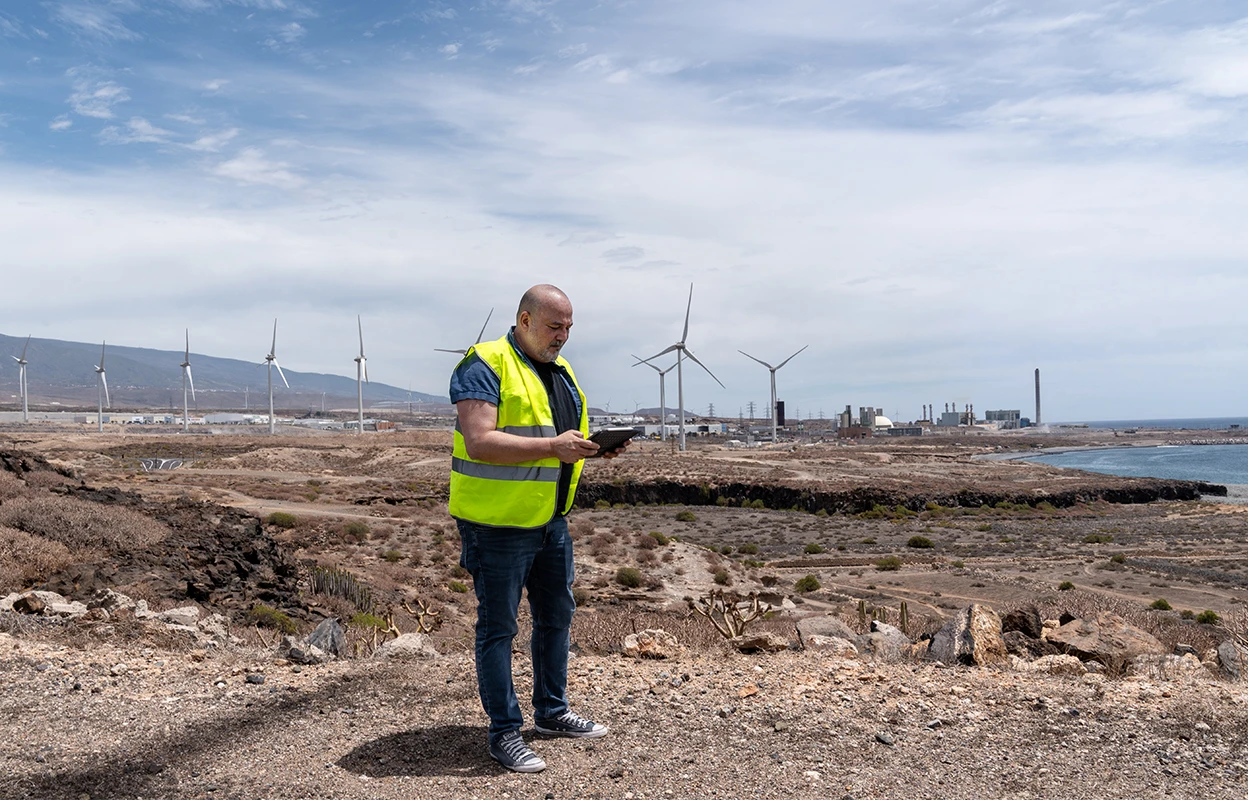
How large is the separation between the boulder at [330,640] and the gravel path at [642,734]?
2.05 feet

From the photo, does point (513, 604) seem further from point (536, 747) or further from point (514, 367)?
point (514, 367)

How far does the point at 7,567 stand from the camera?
10.5 m

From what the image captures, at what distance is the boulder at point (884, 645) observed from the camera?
22.4ft

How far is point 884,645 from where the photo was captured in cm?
722

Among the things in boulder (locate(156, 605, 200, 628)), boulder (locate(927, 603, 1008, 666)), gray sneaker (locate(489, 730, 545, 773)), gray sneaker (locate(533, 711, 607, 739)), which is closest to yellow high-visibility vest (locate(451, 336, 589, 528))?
gray sneaker (locate(489, 730, 545, 773))

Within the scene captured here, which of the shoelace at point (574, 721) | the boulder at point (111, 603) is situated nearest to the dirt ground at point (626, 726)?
the shoelace at point (574, 721)

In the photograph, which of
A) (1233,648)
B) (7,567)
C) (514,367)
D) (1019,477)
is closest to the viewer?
(514,367)

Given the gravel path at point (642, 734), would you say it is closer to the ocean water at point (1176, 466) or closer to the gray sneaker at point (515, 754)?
the gray sneaker at point (515, 754)

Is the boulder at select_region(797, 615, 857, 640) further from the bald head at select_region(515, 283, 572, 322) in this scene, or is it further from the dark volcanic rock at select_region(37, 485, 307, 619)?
the dark volcanic rock at select_region(37, 485, 307, 619)

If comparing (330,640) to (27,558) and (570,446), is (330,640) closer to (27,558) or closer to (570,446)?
(570,446)

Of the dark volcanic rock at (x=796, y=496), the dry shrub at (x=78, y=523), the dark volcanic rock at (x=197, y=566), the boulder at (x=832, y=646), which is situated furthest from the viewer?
the dark volcanic rock at (x=796, y=496)

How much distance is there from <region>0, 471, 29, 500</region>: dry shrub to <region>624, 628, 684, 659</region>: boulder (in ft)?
40.1

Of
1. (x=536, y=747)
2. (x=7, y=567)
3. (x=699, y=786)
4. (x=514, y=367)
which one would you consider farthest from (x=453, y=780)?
(x=7, y=567)

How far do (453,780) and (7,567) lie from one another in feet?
29.2
